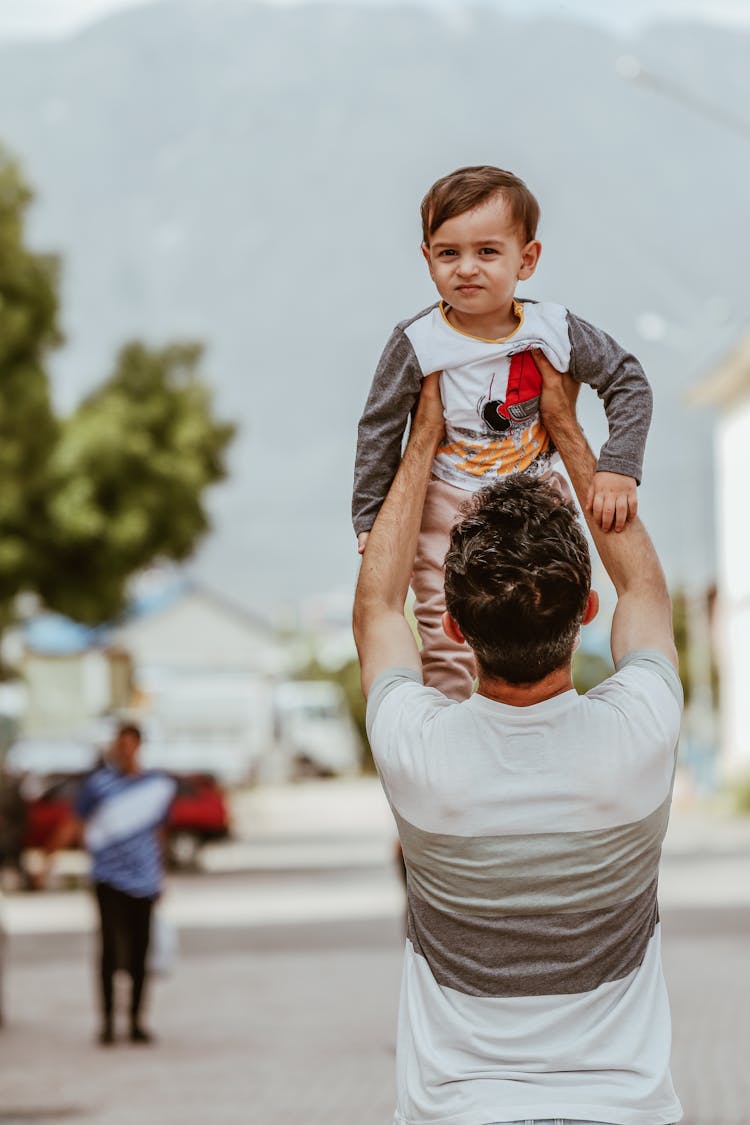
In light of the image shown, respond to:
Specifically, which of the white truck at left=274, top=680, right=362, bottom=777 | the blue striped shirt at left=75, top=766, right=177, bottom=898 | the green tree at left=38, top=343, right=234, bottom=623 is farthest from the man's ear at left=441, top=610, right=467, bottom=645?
the white truck at left=274, top=680, right=362, bottom=777

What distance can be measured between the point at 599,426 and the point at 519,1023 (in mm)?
1288

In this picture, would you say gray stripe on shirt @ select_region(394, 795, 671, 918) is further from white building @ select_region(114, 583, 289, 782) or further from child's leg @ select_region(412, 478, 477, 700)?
white building @ select_region(114, 583, 289, 782)

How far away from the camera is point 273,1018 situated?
17.0 meters

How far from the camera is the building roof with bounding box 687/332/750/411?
50.3 meters

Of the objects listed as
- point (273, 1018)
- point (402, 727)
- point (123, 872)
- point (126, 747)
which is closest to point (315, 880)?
point (273, 1018)

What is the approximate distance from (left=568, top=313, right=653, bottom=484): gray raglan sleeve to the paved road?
229cm

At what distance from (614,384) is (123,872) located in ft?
40.4

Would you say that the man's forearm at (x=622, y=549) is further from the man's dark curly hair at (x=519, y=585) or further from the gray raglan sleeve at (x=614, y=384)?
the man's dark curly hair at (x=519, y=585)

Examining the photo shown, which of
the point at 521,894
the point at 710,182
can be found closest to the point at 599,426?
the point at 521,894

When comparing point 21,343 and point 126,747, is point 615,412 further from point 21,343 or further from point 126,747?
point 21,343

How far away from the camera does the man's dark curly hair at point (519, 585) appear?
142 inches

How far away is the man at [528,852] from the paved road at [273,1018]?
226 cm

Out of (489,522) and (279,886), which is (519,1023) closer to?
(489,522)

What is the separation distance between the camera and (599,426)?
14.4 ft
